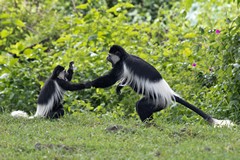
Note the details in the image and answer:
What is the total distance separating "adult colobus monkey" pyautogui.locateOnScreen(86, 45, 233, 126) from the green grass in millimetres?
231

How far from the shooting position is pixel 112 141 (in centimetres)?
499

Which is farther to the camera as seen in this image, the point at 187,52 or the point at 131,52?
the point at 131,52

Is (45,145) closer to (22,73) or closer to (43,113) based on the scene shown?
(43,113)

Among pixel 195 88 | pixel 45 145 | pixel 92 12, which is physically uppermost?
pixel 92 12

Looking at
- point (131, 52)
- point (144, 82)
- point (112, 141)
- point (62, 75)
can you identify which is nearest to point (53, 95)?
point (62, 75)

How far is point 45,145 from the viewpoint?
188 inches

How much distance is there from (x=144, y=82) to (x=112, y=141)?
1149mm

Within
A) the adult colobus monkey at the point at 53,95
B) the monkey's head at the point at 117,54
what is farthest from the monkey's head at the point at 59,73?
the monkey's head at the point at 117,54

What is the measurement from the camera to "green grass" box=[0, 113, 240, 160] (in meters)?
4.50

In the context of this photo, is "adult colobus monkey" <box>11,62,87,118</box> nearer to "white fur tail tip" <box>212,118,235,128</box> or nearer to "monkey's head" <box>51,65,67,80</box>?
"monkey's head" <box>51,65,67,80</box>

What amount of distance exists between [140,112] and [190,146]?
1340 mm

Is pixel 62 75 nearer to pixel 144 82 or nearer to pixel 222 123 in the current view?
pixel 144 82

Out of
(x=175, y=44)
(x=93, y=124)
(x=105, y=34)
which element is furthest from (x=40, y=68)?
(x=93, y=124)

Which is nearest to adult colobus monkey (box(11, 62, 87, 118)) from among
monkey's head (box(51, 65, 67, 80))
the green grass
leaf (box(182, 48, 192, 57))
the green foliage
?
monkey's head (box(51, 65, 67, 80))
